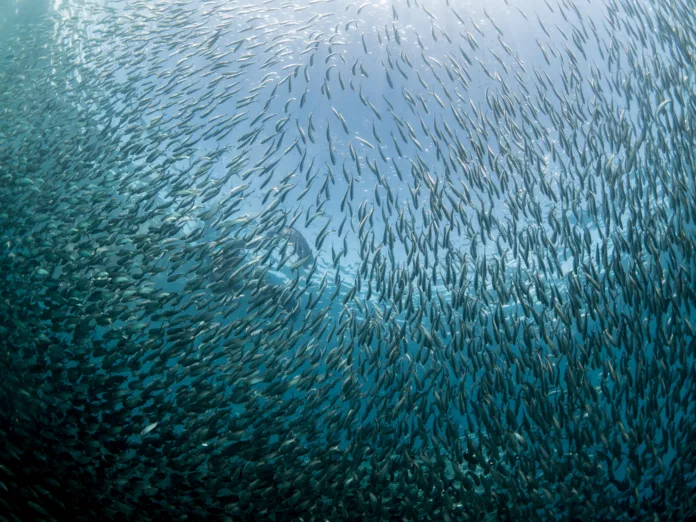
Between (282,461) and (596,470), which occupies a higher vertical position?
(282,461)

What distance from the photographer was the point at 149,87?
9000 millimetres

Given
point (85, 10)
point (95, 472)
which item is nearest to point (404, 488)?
point (95, 472)

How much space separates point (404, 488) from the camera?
681 centimetres

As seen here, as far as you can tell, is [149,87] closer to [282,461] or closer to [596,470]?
[282,461]

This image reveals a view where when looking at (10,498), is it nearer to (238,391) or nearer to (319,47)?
(238,391)

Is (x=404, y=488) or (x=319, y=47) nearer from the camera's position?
(x=404, y=488)

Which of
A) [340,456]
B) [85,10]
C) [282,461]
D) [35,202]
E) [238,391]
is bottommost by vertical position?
[340,456]

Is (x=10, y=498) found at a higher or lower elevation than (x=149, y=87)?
lower

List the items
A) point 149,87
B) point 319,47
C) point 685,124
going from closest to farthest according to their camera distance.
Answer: point 685,124
point 149,87
point 319,47

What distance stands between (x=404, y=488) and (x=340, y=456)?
1.11 m

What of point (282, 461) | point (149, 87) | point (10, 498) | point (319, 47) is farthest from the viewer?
point (319, 47)

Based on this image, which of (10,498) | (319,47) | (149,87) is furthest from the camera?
(319,47)

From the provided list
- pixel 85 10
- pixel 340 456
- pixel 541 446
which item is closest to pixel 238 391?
pixel 340 456

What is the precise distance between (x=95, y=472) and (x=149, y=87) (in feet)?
22.8
